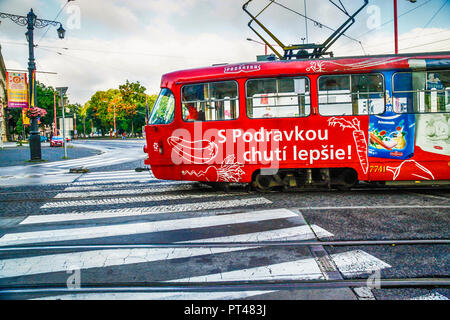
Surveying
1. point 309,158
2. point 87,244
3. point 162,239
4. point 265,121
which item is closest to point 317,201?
point 309,158

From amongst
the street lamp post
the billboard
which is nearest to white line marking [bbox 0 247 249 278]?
the street lamp post

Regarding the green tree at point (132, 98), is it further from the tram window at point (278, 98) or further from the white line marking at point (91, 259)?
the white line marking at point (91, 259)

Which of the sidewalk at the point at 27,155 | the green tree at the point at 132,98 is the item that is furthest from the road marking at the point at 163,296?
the green tree at the point at 132,98

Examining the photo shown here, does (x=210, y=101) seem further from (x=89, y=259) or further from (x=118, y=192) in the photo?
(x=89, y=259)

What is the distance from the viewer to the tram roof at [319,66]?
7324 millimetres

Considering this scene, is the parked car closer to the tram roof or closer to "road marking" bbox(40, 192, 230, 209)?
"road marking" bbox(40, 192, 230, 209)

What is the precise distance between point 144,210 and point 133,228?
1264mm

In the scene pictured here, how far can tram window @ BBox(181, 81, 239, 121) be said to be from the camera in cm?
781

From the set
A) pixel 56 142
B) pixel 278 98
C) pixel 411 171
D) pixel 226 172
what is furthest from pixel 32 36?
pixel 56 142

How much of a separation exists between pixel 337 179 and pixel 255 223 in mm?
3471

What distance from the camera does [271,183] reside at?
26.4ft

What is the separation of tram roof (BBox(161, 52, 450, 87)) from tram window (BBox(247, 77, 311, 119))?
198mm

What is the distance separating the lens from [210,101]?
7.91 metres

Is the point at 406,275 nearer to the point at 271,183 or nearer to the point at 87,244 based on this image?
the point at 87,244
